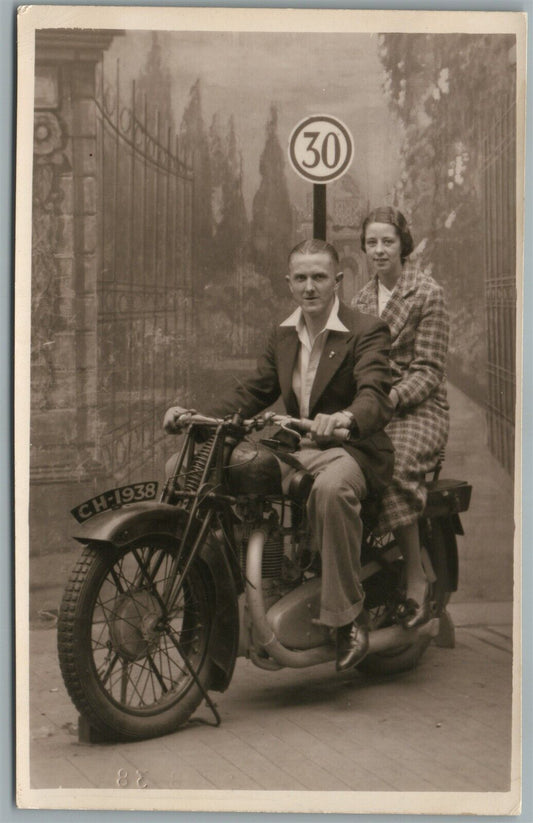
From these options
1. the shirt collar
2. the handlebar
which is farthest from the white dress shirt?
Answer: the handlebar

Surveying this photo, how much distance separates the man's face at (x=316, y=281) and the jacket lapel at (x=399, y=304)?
223mm

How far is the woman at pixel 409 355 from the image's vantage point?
3436 mm

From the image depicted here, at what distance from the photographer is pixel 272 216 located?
344cm

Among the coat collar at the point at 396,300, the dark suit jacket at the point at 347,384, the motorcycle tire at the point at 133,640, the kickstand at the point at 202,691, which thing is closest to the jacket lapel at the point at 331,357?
the dark suit jacket at the point at 347,384

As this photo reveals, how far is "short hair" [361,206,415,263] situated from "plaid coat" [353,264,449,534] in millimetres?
65

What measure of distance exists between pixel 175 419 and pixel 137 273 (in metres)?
0.56

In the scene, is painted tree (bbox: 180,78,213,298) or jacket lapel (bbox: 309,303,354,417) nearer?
jacket lapel (bbox: 309,303,354,417)

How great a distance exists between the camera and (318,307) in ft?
11.0

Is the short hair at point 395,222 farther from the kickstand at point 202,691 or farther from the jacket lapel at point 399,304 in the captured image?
the kickstand at point 202,691

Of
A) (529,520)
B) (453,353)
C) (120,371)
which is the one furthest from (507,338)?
(120,371)

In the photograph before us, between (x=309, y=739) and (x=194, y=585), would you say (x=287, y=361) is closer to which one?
(x=194, y=585)

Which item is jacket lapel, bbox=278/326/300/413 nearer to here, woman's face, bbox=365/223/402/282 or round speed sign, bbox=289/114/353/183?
woman's face, bbox=365/223/402/282

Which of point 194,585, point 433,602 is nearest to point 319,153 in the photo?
point 194,585

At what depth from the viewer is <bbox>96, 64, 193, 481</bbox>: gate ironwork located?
3436mm
